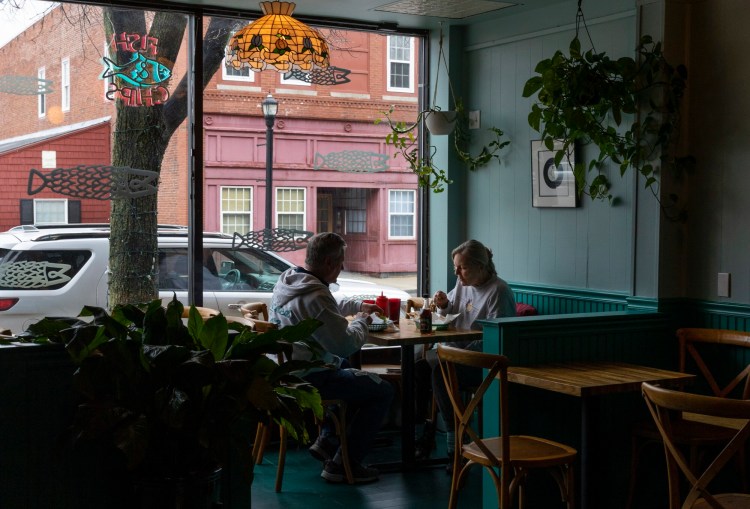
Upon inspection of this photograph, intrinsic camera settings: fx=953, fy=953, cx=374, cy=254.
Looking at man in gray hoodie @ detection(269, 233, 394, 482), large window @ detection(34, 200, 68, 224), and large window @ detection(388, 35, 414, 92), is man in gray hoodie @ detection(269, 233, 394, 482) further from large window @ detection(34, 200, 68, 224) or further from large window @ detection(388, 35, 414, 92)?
large window @ detection(388, 35, 414, 92)

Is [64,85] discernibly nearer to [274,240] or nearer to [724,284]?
[274,240]

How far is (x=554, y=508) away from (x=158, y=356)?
232cm

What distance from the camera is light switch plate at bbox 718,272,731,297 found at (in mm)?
4895

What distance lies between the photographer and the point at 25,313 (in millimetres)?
5348

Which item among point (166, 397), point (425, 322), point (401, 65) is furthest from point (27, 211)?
point (166, 397)

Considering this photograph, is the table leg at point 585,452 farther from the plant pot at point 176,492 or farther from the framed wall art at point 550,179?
the framed wall art at point 550,179

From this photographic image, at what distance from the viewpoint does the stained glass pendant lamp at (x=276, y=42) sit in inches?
181

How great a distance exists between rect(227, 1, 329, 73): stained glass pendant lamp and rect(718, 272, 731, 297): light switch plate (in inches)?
92.3

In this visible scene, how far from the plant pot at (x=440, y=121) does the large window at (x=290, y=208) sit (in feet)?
3.14

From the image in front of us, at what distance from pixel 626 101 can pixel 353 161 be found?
2.09m

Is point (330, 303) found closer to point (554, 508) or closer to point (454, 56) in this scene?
point (554, 508)

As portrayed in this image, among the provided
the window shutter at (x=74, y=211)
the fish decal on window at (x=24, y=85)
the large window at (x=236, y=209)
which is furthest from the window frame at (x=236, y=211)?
the fish decal on window at (x=24, y=85)

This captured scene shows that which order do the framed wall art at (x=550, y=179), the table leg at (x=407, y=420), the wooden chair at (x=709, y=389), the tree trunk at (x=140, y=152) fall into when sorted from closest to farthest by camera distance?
1. the wooden chair at (x=709, y=389)
2. the table leg at (x=407, y=420)
3. the tree trunk at (x=140, y=152)
4. the framed wall art at (x=550, y=179)

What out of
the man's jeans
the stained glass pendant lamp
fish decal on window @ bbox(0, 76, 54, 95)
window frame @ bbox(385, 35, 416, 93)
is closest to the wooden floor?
the man's jeans
